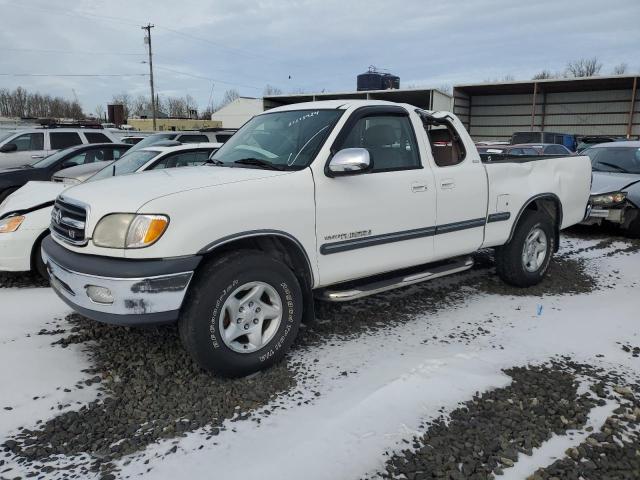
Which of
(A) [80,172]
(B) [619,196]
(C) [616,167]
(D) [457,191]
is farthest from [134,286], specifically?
(C) [616,167]

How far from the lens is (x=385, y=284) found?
4.21 metres

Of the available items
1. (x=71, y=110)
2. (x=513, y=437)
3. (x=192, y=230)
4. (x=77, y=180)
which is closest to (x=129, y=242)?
(x=192, y=230)

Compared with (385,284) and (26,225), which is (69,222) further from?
(385,284)

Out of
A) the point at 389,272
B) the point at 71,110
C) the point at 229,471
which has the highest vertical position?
the point at 71,110

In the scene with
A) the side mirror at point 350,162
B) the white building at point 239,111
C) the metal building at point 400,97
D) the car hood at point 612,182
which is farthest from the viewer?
the white building at point 239,111

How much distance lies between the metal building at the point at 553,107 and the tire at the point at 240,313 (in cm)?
3029

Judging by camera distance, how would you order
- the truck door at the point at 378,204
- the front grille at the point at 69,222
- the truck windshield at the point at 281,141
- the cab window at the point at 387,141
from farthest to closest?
the cab window at the point at 387,141, the truck windshield at the point at 281,141, the truck door at the point at 378,204, the front grille at the point at 69,222

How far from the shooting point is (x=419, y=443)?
2818 millimetres

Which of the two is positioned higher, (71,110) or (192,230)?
(71,110)

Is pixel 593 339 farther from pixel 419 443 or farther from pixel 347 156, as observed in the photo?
pixel 347 156

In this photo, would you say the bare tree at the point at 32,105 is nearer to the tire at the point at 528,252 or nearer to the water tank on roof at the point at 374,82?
the water tank on roof at the point at 374,82

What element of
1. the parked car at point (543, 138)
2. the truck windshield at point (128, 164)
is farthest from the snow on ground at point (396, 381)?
the parked car at point (543, 138)

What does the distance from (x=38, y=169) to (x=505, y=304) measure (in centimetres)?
764

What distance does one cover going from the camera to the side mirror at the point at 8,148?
12.1 m
